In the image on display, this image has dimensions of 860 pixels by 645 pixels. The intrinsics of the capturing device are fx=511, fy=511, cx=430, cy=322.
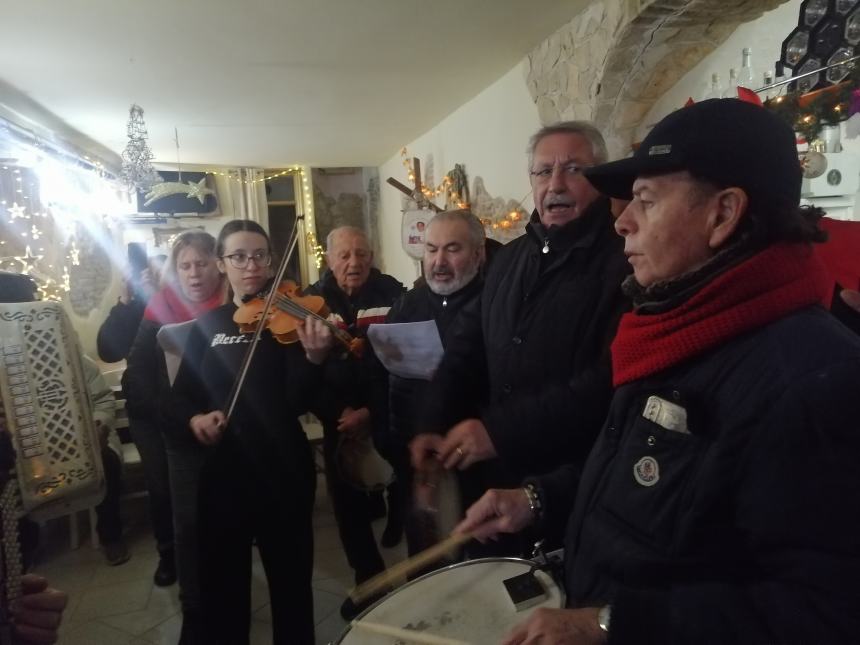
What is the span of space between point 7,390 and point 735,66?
3471 mm

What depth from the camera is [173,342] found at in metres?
2.06

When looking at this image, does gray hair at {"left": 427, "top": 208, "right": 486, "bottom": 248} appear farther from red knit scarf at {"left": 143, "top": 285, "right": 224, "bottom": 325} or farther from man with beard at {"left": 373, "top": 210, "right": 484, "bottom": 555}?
red knit scarf at {"left": 143, "top": 285, "right": 224, "bottom": 325}

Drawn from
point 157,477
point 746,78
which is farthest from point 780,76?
point 157,477

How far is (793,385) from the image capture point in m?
0.63

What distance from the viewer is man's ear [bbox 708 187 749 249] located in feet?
2.42

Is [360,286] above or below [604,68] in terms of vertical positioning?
below

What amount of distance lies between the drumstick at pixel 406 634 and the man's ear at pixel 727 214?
0.79 metres

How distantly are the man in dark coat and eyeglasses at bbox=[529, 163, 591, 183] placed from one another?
99 centimetres

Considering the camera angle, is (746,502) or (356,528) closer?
(746,502)

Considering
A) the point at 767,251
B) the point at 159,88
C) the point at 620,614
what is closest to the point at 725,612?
the point at 620,614

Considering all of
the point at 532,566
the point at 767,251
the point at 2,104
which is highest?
the point at 2,104

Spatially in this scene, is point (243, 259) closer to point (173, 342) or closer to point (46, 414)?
point (173, 342)

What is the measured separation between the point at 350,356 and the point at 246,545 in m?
0.77

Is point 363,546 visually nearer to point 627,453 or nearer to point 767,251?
point 627,453
